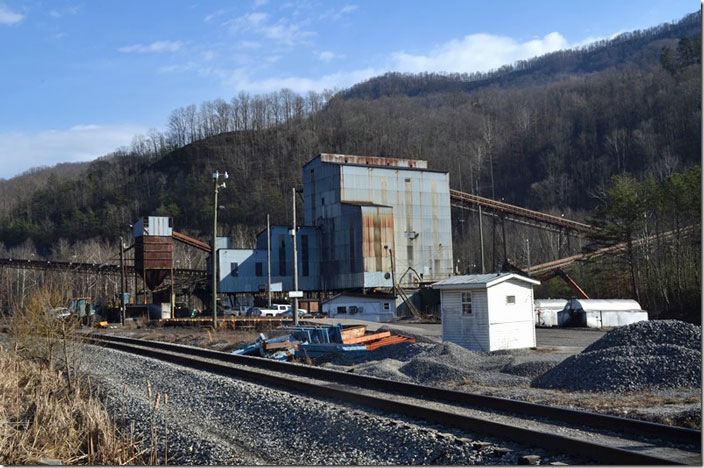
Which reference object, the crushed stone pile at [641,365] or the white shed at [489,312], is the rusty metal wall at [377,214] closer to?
the white shed at [489,312]

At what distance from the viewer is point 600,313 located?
37.2 metres

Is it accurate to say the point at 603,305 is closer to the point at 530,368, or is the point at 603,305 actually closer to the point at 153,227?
the point at 530,368

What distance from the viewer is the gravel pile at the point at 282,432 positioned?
8.74 meters

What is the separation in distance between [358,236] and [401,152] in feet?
263

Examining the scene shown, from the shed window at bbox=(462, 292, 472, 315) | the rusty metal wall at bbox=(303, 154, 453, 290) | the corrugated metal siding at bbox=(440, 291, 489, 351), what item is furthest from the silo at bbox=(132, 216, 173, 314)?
the shed window at bbox=(462, 292, 472, 315)

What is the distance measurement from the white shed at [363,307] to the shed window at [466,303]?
25450mm

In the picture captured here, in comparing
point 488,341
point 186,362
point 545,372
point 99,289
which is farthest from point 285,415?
point 99,289

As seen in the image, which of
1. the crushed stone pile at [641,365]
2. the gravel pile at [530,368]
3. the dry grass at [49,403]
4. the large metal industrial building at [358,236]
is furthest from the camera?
the large metal industrial building at [358,236]

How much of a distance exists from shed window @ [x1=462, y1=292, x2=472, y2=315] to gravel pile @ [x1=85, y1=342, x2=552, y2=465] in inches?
406

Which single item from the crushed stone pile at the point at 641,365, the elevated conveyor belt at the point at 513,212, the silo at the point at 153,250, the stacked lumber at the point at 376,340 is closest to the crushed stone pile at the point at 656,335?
the crushed stone pile at the point at 641,365

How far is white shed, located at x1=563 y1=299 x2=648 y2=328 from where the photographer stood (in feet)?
121

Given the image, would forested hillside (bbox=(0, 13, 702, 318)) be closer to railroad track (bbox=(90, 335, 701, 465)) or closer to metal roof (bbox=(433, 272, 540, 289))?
metal roof (bbox=(433, 272, 540, 289))

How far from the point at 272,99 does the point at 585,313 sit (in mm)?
130242

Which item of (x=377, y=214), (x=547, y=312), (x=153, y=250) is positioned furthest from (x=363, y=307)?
(x=153, y=250)
